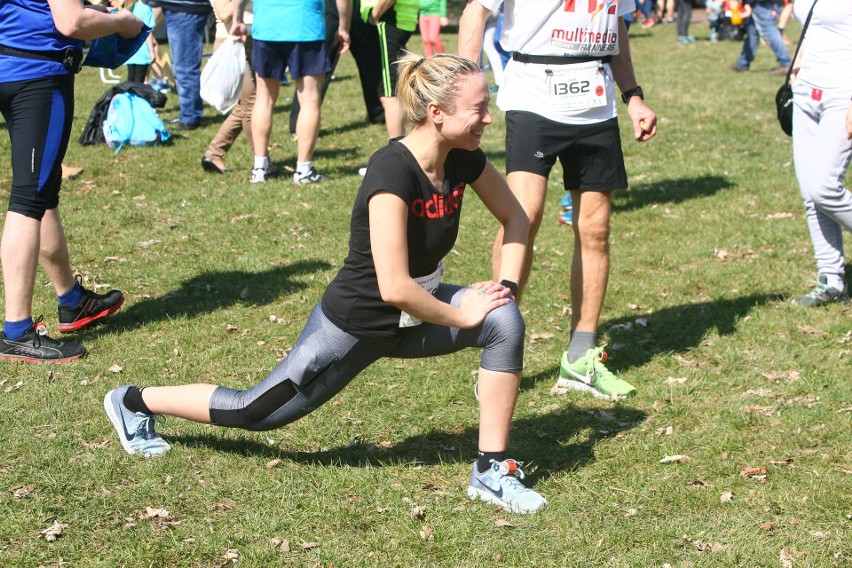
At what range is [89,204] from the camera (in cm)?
859

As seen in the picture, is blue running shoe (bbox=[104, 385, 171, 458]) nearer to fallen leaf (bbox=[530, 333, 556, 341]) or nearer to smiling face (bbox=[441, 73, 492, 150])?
smiling face (bbox=[441, 73, 492, 150])

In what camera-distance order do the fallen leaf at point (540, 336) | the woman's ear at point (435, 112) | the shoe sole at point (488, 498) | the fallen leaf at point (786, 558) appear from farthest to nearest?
the fallen leaf at point (540, 336) → the shoe sole at point (488, 498) → the woman's ear at point (435, 112) → the fallen leaf at point (786, 558)

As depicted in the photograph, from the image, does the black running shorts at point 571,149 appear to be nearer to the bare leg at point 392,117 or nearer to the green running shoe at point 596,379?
the green running shoe at point 596,379

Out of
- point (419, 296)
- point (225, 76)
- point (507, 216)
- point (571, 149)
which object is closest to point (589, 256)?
point (571, 149)

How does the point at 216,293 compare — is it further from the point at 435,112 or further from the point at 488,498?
the point at 435,112

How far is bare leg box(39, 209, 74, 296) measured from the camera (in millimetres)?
5566

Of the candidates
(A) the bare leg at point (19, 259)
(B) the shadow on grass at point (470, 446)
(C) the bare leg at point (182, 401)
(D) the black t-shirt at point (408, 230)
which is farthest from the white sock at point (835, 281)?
(A) the bare leg at point (19, 259)

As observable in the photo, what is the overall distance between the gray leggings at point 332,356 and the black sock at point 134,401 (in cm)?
34

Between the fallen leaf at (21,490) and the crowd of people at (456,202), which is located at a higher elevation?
the crowd of people at (456,202)

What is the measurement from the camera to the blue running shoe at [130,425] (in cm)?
422

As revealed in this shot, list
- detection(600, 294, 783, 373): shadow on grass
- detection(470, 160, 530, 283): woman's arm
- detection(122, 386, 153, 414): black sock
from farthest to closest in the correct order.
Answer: detection(600, 294, 783, 373): shadow on grass < detection(122, 386, 153, 414): black sock < detection(470, 160, 530, 283): woman's arm

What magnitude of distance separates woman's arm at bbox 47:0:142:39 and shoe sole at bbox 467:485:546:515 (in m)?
3.06

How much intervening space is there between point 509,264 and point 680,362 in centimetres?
191

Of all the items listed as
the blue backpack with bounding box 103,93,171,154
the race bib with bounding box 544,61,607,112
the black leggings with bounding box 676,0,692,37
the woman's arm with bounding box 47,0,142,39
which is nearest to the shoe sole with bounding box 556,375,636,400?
the race bib with bounding box 544,61,607,112
